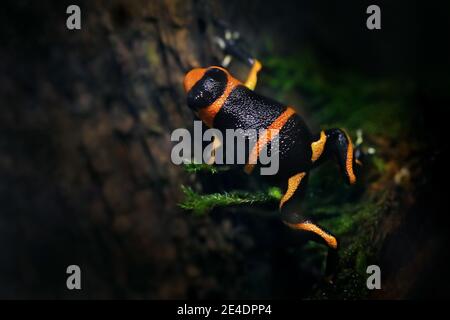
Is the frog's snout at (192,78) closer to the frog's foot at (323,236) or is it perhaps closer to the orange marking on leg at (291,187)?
the orange marking on leg at (291,187)

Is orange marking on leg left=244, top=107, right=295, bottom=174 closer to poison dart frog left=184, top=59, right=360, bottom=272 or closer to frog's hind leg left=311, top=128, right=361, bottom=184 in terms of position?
poison dart frog left=184, top=59, right=360, bottom=272

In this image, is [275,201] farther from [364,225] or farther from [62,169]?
[62,169]

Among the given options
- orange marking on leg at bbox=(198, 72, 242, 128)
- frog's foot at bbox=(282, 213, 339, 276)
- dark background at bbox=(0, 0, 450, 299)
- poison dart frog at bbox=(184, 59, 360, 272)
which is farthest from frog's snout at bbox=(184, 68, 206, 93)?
frog's foot at bbox=(282, 213, 339, 276)

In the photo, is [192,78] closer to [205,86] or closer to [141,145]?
[205,86]

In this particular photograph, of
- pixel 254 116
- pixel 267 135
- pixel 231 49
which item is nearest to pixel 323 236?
pixel 267 135

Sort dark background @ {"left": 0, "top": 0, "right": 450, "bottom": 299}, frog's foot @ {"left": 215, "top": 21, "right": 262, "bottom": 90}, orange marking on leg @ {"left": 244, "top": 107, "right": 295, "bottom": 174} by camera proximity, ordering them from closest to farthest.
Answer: orange marking on leg @ {"left": 244, "top": 107, "right": 295, "bottom": 174}, dark background @ {"left": 0, "top": 0, "right": 450, "bottom": 299}, frog's foot @ {"left": 215, "top": 21, "right": 262, "bottom": 90}

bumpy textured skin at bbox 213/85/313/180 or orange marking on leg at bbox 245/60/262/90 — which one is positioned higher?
orange marking on leg at bbox 245/60/262/90

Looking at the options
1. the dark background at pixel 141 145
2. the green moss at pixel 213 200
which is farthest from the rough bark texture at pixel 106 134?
the green moss at pixel 213 200
